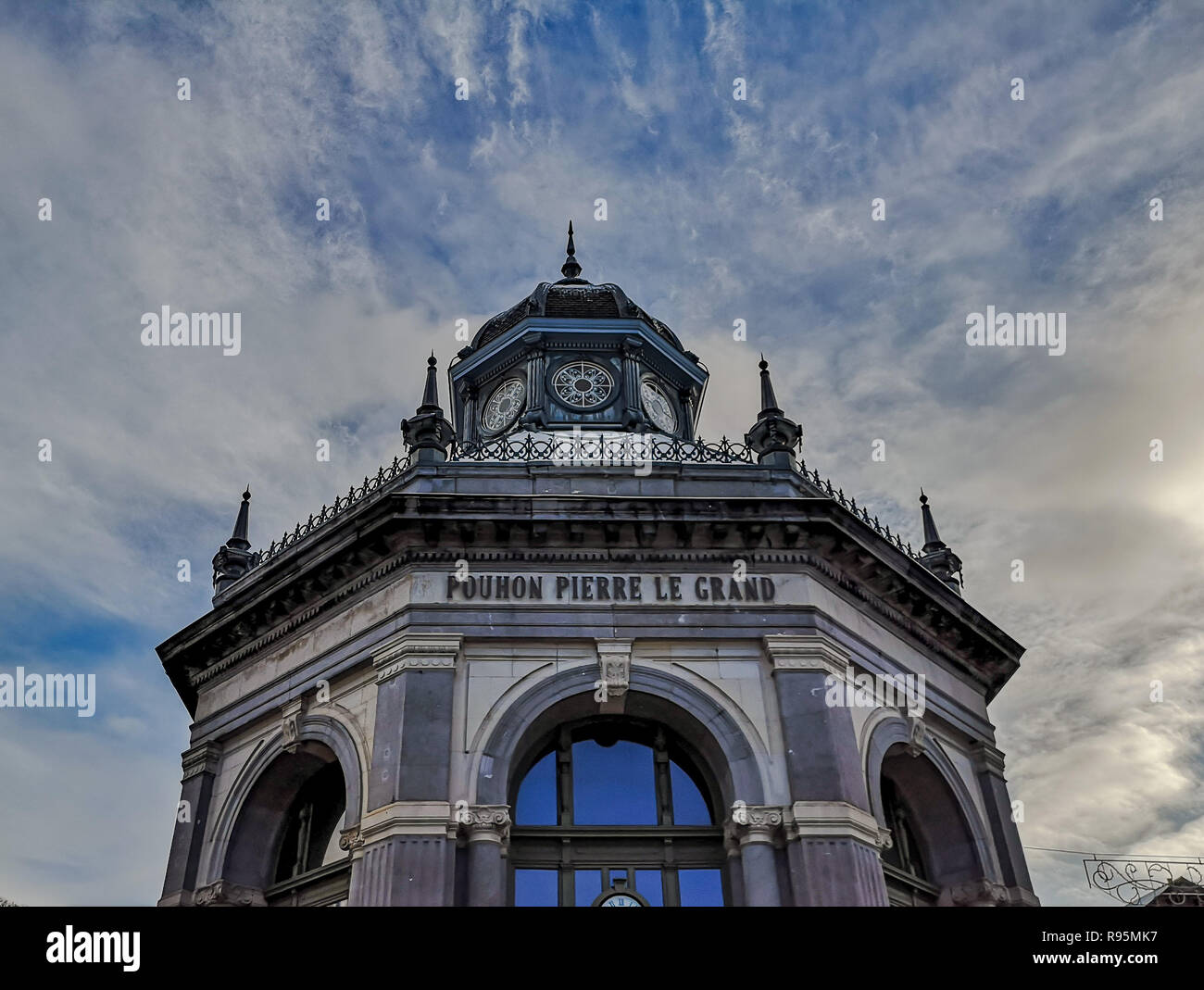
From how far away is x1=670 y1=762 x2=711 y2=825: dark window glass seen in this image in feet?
63.5

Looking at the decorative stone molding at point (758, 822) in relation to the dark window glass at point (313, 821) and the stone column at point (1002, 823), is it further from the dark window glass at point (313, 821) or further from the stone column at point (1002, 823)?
the dark window glass at point (313, 821)

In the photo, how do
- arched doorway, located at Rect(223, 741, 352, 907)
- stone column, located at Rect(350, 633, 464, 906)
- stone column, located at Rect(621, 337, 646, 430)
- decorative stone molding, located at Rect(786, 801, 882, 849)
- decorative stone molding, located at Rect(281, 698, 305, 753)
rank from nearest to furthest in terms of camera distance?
stone column, located at Rect(350, 633, 464, 906) → decorative stone molding, located at Rect(786, 801, 882, 849) → decorative stone molding, located at Rect(281, 698, 305, 753) → arched doorway, located at Rect(223, 741, 352, 907) → stone column, located at Rect(621, 337, 646, 430)

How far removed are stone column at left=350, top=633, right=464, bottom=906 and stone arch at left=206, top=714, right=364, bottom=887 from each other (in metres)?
2.13

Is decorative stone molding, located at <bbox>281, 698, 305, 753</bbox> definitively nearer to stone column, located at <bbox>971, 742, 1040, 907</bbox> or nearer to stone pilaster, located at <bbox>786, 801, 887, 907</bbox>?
stone pilaster, located at <bbox>786, 801, 887, 907</bbox>

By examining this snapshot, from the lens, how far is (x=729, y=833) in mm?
18266

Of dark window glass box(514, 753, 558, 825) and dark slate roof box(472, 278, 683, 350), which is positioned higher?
dark slate roof box(472, 278, 683, 350)

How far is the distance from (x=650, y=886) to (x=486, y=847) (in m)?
2.92

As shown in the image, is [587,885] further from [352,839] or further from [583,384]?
[583,384]

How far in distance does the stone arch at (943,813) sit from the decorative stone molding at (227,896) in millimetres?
11616

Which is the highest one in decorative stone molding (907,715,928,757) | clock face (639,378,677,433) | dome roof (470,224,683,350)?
dome roof (470,224,683,350)

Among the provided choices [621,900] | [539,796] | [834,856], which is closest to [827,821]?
[834,856]

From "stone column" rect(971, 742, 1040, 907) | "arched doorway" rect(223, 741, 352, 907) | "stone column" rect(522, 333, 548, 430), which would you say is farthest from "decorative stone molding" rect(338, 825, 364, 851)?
"stone column" rect(971, 742, 1040, 907)
